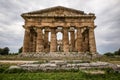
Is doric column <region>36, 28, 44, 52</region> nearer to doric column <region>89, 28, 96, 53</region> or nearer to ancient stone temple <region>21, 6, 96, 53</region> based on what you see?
ancient stone temple <region>21, 6, 96, 53</region>

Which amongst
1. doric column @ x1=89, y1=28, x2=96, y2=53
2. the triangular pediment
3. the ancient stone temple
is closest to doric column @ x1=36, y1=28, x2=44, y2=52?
the ancient stone temple

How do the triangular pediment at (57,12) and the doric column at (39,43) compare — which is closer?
the doric column at (39,43)

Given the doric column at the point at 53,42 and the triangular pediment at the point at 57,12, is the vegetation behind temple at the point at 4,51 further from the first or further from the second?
the doric column at the point at 53,42

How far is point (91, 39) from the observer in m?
39.4

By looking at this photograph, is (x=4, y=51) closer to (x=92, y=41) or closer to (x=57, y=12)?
(x=57, y=12)

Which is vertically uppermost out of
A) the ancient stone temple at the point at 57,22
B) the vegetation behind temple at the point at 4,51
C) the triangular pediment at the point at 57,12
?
the triangular pediment at the point at 57,12

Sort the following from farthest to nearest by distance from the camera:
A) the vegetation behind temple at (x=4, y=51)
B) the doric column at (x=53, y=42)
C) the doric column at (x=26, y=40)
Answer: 1. the vegetation behind temple at (x=4, y=51)
2. the doric column at (x=53, y=42)
3. the doric column at (x=26, y=40)

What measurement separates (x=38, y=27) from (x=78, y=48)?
12.3 m

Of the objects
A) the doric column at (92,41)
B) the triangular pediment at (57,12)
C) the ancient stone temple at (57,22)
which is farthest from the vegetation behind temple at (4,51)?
the doric column at (92,41)

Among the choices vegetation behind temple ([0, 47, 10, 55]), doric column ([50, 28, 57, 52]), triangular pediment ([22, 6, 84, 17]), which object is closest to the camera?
doric column ([50, 28, 57, 52])

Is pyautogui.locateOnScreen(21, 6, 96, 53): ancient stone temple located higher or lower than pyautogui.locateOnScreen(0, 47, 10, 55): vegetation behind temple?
higher

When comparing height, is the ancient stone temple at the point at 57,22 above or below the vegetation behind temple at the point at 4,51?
above

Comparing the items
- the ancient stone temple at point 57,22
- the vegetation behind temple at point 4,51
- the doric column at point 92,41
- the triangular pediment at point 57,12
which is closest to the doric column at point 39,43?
the ancient stone temple at point 57,22

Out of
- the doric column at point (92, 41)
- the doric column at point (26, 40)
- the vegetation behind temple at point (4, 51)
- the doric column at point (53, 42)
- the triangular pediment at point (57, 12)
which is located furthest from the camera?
the vegetation behind temple at point (4, 51)
